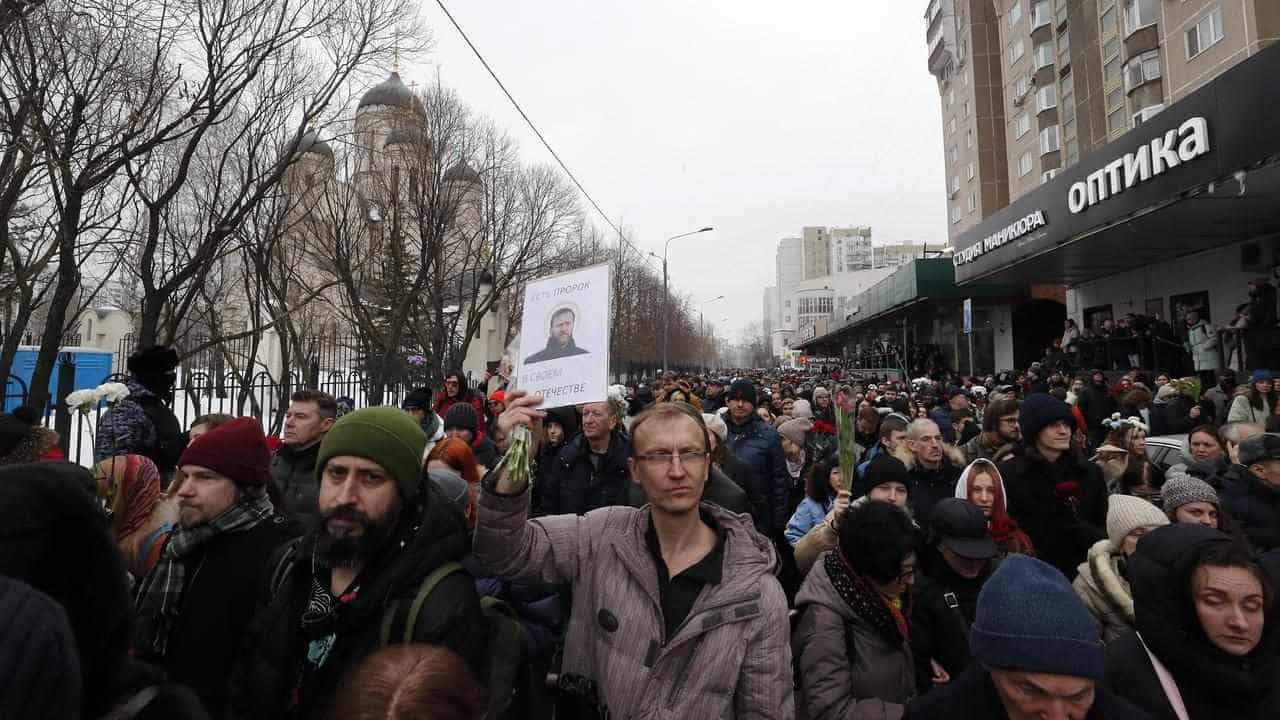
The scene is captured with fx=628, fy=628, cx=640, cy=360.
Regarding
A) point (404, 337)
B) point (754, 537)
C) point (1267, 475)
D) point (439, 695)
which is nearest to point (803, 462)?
point (1267, 475)

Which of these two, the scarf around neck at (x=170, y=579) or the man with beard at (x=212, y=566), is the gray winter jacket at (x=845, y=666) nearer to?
the man with beard at (x=212, y=566)

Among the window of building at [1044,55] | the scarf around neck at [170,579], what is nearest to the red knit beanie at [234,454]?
the scarf around neck at [170,579]

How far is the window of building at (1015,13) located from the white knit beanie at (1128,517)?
39800 millimetres

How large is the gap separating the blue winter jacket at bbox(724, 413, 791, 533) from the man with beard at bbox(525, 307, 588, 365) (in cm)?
342

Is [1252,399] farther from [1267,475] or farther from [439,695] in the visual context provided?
[439,695]

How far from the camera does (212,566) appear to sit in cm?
232

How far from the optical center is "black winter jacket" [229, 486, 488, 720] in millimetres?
1773

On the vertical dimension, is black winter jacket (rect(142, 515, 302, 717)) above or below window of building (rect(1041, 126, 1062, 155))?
below

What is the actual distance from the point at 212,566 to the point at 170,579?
0.13 metres

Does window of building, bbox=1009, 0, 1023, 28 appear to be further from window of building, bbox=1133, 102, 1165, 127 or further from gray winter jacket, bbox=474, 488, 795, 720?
gray winter jacket, bbox=474, 488, 795, 720

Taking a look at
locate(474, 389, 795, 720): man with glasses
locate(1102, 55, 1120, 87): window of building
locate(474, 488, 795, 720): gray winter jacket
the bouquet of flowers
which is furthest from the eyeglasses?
locate(1102, 55, 1120, 87): window of building

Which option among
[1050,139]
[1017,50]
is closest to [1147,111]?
[1050,139]

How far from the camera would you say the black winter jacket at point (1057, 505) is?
3920mm

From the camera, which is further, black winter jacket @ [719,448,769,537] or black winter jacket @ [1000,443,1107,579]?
black winter jacket @ [719,448,769,537]
